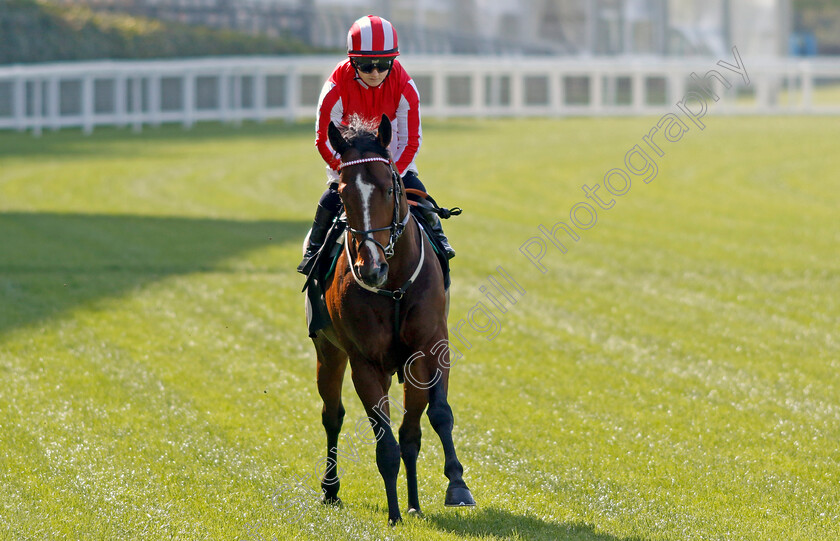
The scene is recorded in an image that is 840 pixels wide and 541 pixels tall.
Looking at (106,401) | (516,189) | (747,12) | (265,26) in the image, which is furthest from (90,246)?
(747,12)

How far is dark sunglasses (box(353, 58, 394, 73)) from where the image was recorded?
5.61 m

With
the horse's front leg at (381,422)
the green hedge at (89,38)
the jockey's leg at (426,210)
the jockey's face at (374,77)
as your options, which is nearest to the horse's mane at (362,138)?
the jockey's face at (374,77)

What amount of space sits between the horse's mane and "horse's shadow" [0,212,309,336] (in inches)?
223

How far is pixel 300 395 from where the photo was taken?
799 centimetres

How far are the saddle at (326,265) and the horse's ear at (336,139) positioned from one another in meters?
0.69

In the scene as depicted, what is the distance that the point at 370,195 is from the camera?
16.4 ft

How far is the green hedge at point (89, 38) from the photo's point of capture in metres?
32.8

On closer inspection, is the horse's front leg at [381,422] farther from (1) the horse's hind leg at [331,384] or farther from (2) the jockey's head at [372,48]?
(2) the jockey's head at [372,48]

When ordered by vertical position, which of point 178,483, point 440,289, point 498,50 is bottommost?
point 178,483

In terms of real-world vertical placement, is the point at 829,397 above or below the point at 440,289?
below

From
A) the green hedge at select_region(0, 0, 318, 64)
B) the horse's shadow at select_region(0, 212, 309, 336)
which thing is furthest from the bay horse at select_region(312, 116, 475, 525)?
the green hedge at select_region(0, 0, 318, 64)

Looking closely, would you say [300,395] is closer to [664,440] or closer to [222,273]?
[664,440]

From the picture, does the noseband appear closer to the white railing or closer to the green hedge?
the white railing

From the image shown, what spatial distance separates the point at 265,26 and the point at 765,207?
97.8 feet
